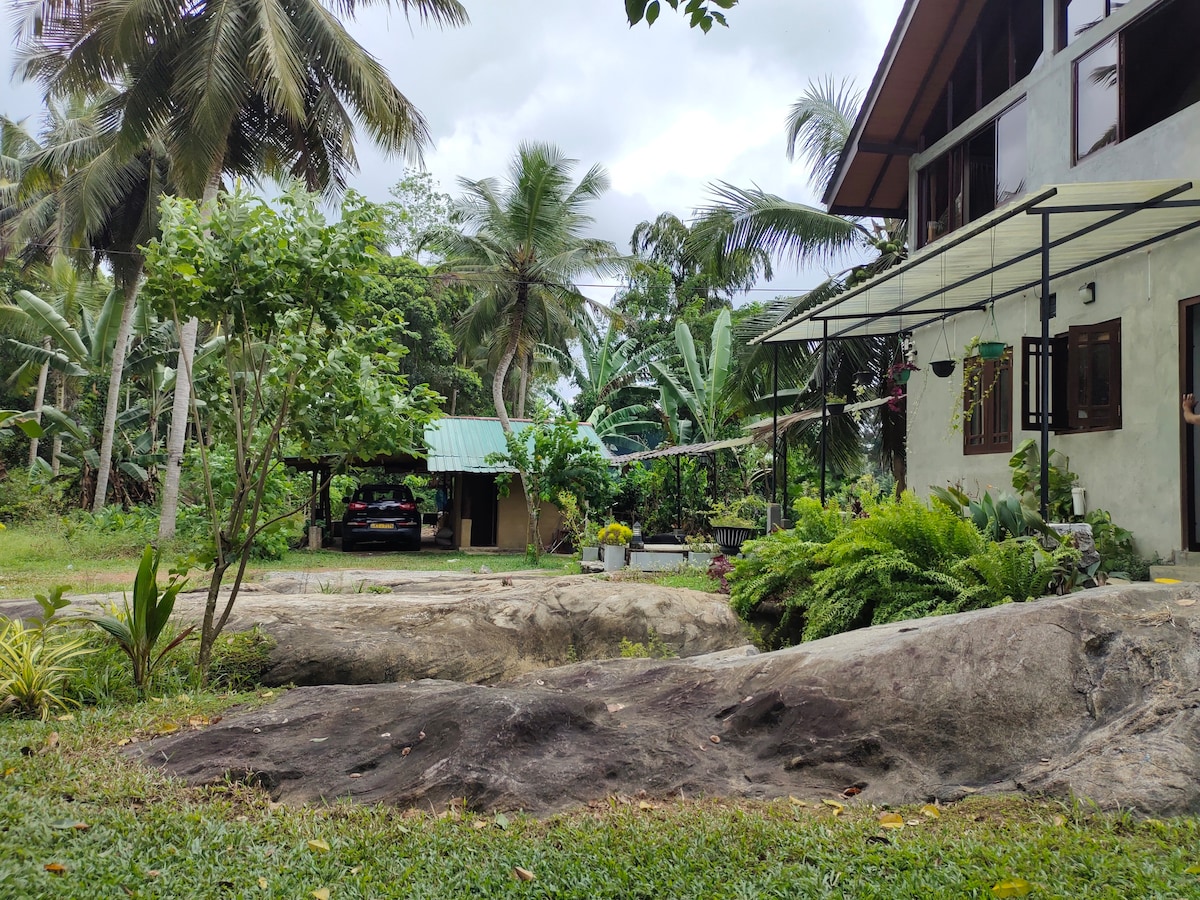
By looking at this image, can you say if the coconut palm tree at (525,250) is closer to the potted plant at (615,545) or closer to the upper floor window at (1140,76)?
the potted plant at (615,545)

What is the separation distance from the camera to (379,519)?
21.4m

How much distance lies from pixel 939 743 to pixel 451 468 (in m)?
17.5

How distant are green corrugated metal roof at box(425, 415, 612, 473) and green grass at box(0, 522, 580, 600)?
2.12 meters

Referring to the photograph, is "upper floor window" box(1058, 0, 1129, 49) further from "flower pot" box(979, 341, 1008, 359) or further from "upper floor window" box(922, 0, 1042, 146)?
"flower pot" box(979, 341, 1008, 359)

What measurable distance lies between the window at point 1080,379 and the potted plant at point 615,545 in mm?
7060

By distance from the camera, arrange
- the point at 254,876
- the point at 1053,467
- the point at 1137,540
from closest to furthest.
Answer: the point at 254,876 < the point at 1137,540 < the point at 1053,467

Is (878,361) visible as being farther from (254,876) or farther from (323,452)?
(254,876)

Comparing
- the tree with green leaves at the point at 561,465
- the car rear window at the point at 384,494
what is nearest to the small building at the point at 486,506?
the car rear window at the point at 384,494

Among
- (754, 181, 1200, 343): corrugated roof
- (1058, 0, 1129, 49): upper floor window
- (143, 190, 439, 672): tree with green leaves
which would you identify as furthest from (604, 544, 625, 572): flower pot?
(1058, 0, 1129, 49): upper floor window

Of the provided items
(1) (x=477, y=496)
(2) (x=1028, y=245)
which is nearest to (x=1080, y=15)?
(2) (x=1028, y=245)

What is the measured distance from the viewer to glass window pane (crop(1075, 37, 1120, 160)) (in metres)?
9.58

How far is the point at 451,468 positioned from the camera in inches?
850

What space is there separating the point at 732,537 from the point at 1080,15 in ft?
27.9

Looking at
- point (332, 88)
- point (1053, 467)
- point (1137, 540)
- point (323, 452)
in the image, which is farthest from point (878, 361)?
point (323, 452)
